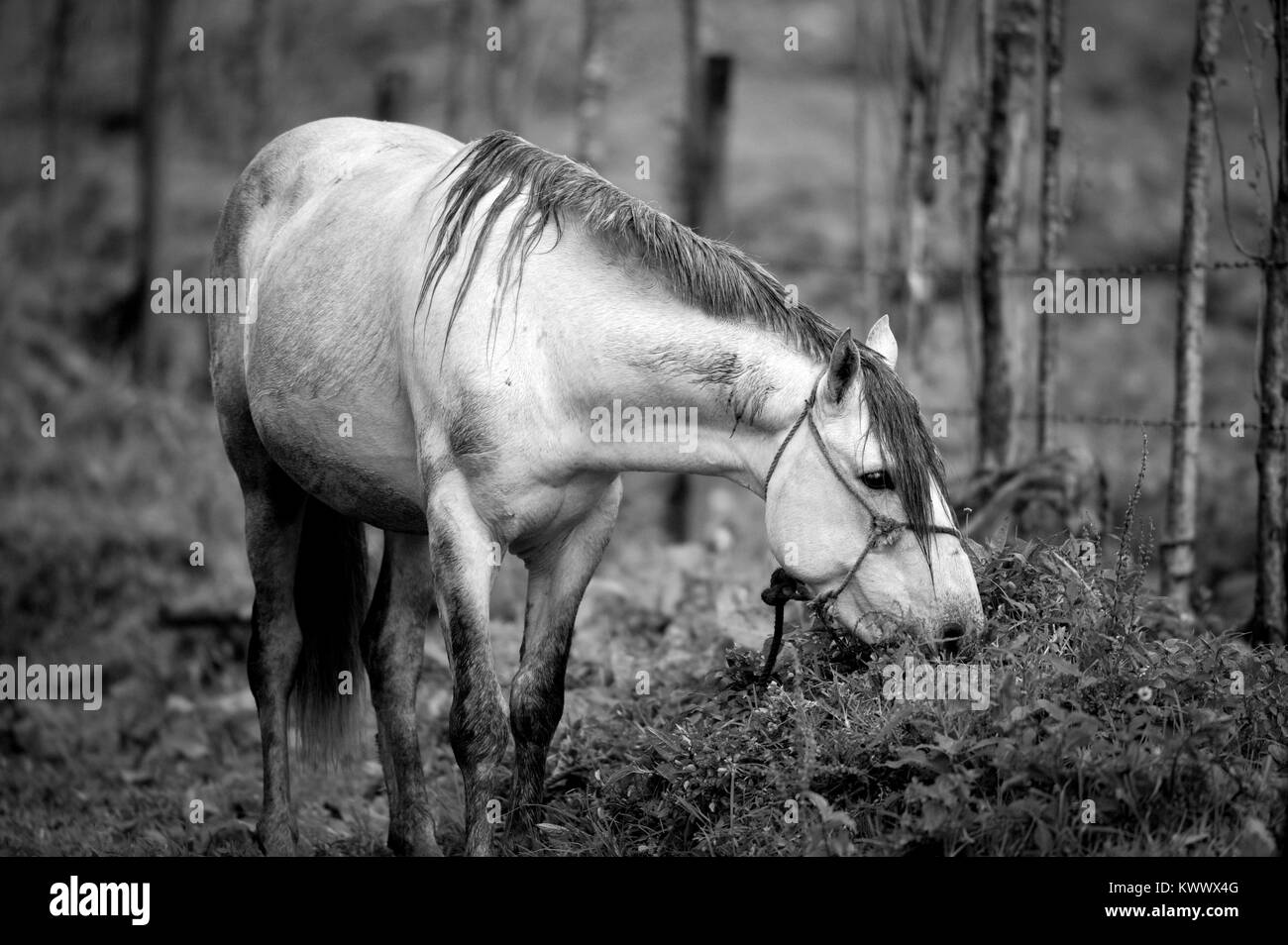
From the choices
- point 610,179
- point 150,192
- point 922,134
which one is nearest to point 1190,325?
point 922,134

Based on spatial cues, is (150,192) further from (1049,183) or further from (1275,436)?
(1275,436)

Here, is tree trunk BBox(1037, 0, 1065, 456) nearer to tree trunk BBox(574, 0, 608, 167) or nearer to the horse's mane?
the horse's mane

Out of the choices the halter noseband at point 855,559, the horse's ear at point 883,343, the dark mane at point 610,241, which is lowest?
the halter noseband at point 855,559

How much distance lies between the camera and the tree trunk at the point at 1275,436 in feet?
17.9

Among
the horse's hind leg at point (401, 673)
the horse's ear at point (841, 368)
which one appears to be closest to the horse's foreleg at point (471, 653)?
the horse's hind leg at point (401, 673)

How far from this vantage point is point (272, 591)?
5406mm

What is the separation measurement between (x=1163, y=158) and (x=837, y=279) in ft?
23.9

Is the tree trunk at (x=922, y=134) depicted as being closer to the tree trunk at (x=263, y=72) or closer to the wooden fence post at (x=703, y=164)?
the wooden fence post at (x=703, y=164)

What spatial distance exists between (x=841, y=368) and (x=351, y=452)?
191cm

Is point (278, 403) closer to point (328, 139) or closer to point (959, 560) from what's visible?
point (328, 139)

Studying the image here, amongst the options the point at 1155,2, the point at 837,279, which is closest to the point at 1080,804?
the point at 837,279

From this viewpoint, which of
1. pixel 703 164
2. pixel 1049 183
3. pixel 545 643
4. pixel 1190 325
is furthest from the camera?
pixel 703 164

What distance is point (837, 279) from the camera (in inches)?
689

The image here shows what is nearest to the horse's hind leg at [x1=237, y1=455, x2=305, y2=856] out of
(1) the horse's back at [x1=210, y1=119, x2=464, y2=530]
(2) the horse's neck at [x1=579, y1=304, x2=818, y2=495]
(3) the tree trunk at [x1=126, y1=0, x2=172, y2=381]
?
(1) the horse's back at [x1=210, y1=119, x2=464, y2=530]
